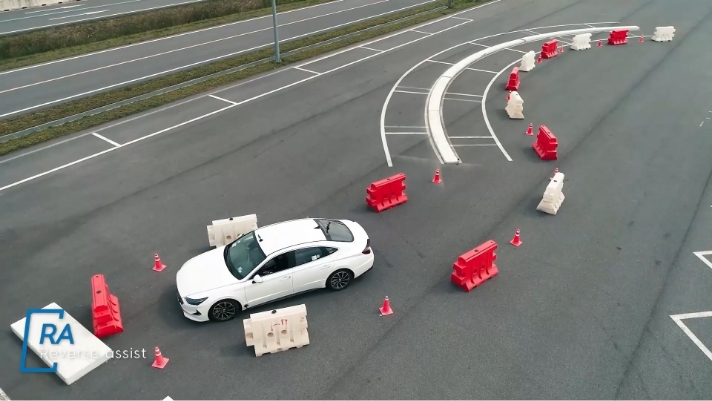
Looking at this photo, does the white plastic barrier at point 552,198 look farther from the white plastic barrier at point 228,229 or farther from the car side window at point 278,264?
the white plastic barrier at point 228,229

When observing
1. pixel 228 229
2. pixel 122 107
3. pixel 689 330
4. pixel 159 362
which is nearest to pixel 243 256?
pixel 228 229

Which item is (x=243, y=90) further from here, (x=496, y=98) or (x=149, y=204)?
(x=496, y=98)

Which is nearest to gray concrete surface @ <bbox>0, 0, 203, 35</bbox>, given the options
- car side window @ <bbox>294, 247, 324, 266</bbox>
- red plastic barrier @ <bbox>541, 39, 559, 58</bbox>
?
red plastic barrier @ <bbox>541, 39, 559, 58</bbox>

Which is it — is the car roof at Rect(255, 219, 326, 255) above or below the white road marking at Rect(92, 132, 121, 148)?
above

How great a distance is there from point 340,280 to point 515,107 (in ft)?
41.1

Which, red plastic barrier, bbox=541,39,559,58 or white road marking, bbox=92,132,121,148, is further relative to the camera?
red plastic barrier, bbox=541,39,559,58

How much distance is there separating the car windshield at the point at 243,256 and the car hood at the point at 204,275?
5.0 inches

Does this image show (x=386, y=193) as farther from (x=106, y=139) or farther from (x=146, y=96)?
(x=146, y=96)

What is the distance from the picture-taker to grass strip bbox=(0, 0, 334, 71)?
30047 millimetres

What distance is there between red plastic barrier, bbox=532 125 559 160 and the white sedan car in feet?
28.6

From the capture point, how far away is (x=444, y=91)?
23.8 m

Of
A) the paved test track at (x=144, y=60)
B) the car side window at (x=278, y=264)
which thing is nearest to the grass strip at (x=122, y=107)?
the paved test track at (x=144, y=60)

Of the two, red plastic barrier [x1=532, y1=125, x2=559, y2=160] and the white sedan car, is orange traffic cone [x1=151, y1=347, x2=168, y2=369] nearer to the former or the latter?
the white sedan car

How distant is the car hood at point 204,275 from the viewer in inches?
424
